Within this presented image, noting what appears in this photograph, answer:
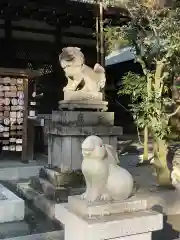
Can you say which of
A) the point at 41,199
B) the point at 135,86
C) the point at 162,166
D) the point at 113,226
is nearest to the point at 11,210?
the point at 41,199

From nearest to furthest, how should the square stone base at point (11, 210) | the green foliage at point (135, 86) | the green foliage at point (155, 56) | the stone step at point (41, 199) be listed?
the square stone base at point (11, 210), the stone step at point (41, 199), the green foliage at point (155, 56), the green foliage at point (135, 86)

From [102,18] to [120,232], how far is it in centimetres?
A: 870

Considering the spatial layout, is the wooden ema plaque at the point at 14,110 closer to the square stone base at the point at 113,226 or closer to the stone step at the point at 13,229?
the stone step at the point at 13,229

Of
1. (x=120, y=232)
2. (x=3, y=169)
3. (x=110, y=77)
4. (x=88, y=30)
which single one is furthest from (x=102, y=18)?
(x=120, y=232)

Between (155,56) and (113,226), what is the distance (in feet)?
14.7

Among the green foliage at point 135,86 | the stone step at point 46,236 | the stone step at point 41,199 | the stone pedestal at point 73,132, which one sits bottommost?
the stone step at point 46,236

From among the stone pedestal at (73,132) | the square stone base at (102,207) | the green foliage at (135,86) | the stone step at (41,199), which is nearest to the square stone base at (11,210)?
the stone step at (41,199)

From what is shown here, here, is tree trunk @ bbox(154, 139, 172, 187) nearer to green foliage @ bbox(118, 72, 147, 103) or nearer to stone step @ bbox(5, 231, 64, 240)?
green foliage @ bbox(118, 72, 147, 103)

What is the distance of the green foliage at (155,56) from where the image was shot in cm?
634

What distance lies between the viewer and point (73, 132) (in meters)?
6.41

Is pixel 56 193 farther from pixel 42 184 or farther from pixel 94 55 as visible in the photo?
pixel 94 55

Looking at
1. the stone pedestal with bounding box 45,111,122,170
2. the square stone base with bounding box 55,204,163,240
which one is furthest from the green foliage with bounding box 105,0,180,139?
the square stone base with bounding box 55,204,163,240

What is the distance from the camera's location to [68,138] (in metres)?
6.49

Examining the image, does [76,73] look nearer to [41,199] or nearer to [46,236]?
[41,199]
